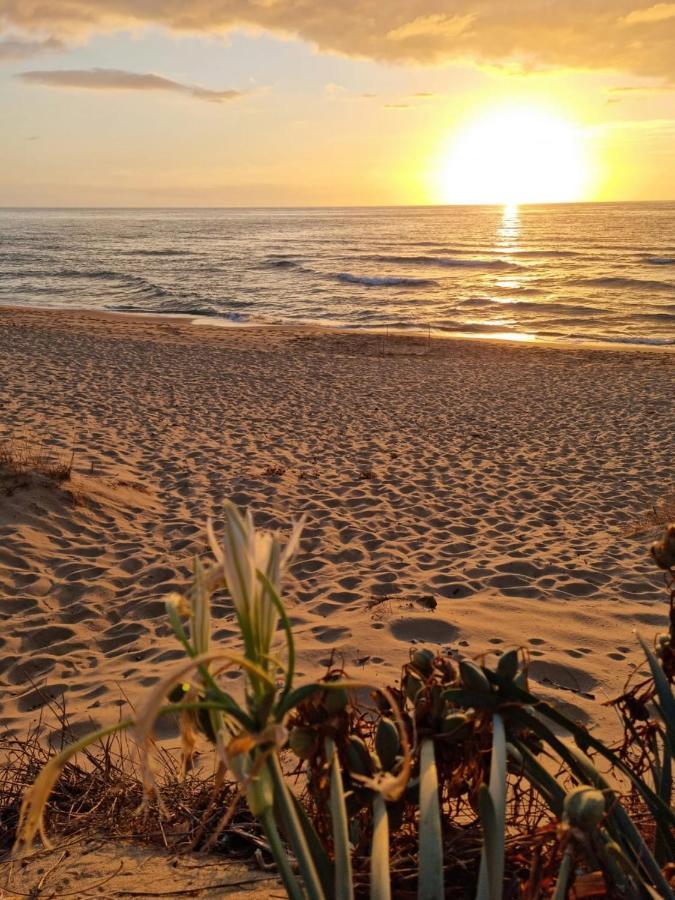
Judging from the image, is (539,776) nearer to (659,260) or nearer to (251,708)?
(251,708)

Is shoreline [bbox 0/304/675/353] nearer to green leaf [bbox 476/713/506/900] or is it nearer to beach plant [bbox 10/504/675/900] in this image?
beach plant [bbox 10/504/675/900]

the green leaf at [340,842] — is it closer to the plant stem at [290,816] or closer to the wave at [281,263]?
the plant stem at [290,816]

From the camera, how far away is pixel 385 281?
3328 centimetres

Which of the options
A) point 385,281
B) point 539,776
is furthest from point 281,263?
point 539,776

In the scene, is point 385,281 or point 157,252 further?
point 157,252

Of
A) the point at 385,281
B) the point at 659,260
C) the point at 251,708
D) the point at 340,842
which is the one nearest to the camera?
the point at 251,708

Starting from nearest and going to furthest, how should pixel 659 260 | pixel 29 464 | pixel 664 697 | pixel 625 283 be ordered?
pixel 664 697, pixel 29 464, pixel 625 283, pixel 659 260

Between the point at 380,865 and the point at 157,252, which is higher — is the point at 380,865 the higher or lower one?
the lower one

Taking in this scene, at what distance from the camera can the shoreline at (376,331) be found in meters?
18.9

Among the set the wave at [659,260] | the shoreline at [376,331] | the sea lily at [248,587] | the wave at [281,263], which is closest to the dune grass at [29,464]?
the sea lily at [248,587]

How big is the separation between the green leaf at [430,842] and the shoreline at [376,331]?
18.1m

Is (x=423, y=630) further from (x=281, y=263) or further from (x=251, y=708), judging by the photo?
(x=281, y=263)

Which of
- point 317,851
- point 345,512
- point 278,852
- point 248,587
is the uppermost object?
point 248,587

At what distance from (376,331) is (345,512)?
1582 centimetres
